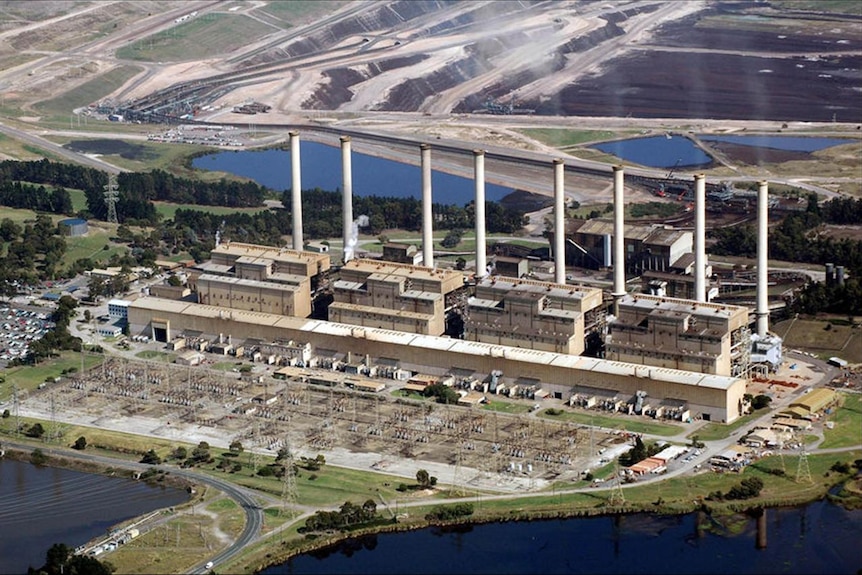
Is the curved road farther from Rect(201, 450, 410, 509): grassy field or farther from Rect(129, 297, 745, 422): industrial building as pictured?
Rect(129, 297, 745, 422): industrial building

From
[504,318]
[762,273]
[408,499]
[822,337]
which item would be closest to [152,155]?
[504,318]

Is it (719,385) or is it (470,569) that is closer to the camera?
(470,569)

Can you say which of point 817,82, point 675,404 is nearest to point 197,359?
point 675,404

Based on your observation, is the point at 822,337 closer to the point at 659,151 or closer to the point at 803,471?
the point at 803,471

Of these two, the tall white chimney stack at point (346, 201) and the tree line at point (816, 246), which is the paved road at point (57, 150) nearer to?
the tall white chimney stack at point (346, 201)

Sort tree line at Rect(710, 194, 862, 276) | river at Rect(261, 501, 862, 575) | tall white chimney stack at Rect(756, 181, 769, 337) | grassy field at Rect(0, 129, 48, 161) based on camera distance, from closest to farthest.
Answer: river at Rect(261, 501, 862, 575)
tall white chimney stack at Rect(756, 181, 769, 337)
tree line at Rect(710, 194, 862, 276)
grassy field at Rect(0, 129, 48, 161)

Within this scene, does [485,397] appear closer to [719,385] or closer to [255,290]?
[719,385]

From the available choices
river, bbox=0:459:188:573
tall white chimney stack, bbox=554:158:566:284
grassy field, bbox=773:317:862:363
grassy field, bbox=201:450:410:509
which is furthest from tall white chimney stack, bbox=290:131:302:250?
grassy field, bbox=201:450:410:509
